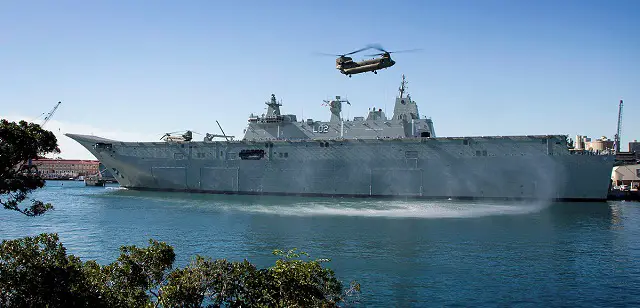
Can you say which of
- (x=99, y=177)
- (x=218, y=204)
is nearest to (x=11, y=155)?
(x=218, y=204)

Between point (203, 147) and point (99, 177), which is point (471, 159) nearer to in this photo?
point (203, 147)

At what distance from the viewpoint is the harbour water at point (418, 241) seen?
41.0ft

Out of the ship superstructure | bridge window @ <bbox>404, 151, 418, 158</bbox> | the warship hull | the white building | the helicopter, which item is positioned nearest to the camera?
the helicopter

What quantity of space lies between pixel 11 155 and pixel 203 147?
3902cm

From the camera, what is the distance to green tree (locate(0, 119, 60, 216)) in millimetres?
5984

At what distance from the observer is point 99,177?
76.6 m

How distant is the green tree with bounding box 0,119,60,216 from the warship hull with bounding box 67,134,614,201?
3322 centimetres

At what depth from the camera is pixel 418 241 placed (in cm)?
1920

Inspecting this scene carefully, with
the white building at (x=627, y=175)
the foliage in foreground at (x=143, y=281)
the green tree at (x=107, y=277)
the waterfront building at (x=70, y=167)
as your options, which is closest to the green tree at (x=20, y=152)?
the green tree at (x=107, y=277)

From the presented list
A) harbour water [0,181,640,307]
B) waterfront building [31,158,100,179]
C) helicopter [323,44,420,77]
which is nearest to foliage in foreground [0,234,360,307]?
harbour water [0,181,640,307]

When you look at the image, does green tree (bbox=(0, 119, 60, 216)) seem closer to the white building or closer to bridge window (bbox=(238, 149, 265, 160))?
bridge window (bbox=(238, 149, 265, 160))

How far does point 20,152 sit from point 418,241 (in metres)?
15.7

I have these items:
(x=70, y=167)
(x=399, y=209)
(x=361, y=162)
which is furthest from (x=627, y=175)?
(x=70, y=167)

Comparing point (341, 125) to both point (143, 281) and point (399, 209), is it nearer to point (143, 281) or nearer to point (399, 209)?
point (399, 209)
